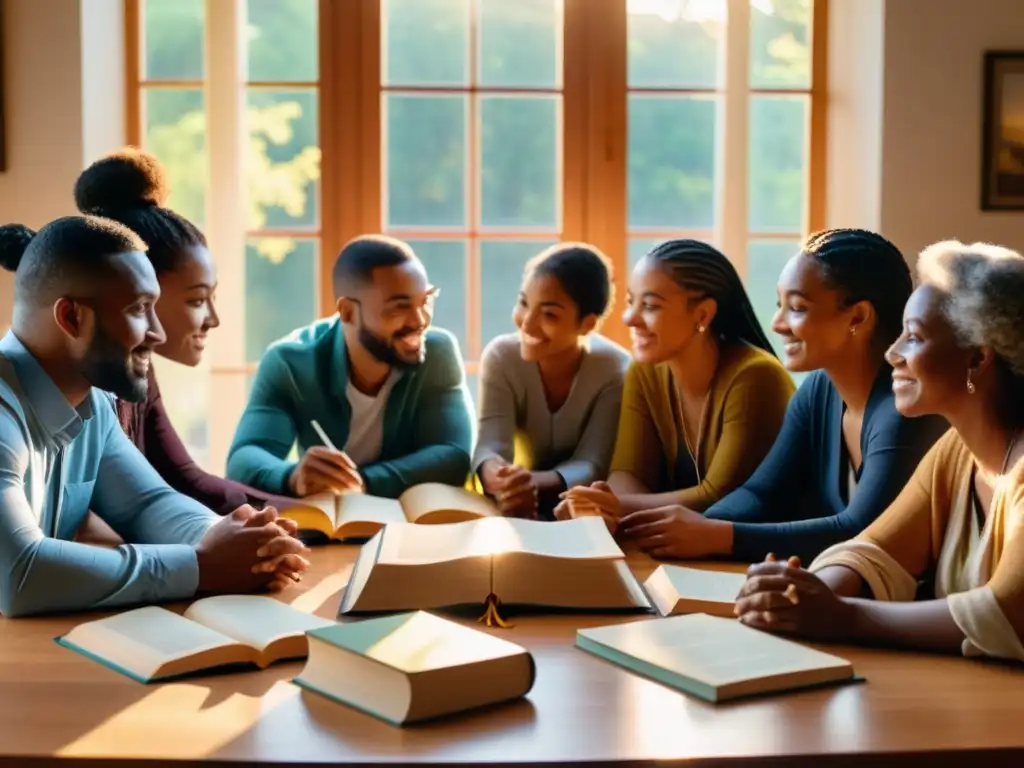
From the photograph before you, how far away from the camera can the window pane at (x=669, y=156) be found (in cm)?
362

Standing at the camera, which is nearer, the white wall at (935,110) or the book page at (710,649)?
the book page at (710,649)

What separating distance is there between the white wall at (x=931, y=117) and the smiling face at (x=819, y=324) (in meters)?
1.48

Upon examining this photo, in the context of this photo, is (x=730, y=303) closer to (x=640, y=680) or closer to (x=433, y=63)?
(x=640, y=680)

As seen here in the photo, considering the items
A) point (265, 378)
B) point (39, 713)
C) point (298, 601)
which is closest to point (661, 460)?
point (265, 378)

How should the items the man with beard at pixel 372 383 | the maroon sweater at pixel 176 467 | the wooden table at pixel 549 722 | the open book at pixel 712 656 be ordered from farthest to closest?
1. the man with beard at pixel 372 383
2. the maroon sweater at pixel 176 467
3. the open book at pixel 712 656
4. the wooden table at pixel 549 722

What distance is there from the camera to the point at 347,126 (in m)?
3.55

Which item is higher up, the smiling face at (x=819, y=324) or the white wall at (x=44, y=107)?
the white wall at (x=44, y=107)

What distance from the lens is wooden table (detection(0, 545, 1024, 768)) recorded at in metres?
1.09

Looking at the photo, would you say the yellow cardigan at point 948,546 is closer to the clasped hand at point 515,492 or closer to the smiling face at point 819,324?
the smiling face at point 819,324

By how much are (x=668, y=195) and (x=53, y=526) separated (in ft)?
7.74

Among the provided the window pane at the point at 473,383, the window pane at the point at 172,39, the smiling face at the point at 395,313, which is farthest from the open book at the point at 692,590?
the window pane at the point at 172,39

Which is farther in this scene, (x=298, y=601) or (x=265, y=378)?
(x=265, y=378)

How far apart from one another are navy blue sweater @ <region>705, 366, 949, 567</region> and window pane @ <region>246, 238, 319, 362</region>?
1.81m

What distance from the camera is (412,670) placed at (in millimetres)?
1148
